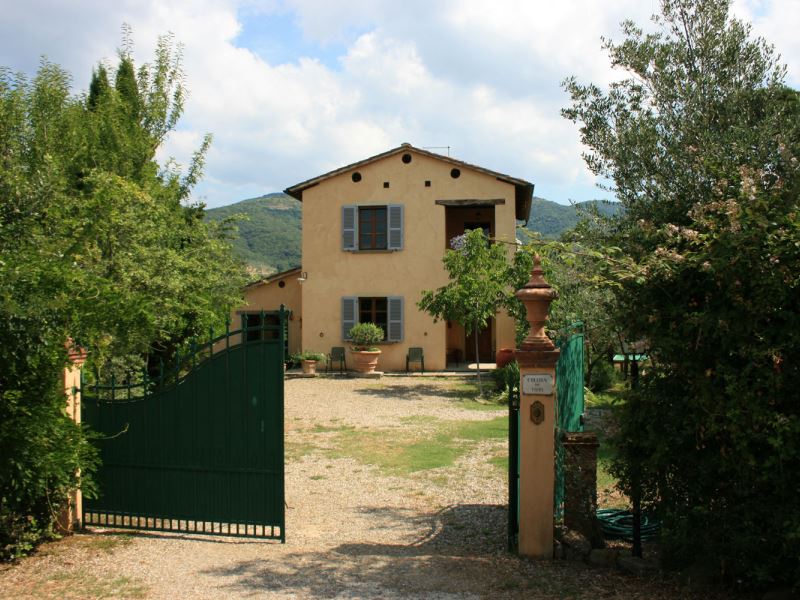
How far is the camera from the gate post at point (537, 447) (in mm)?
5453

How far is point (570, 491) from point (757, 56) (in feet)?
13.7

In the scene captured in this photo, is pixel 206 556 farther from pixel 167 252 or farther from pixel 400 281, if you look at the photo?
pixel 400 281

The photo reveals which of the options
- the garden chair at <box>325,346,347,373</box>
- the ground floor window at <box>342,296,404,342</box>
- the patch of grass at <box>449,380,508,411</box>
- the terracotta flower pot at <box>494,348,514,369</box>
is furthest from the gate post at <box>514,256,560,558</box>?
the garden chair at <box>325,346,347,373</box>

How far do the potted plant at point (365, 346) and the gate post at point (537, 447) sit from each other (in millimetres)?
15338

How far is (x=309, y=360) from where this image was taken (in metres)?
21.0

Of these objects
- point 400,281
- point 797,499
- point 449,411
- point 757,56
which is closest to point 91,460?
point 797,499

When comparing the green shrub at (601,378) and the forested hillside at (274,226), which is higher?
the forested hillside at (274,226)

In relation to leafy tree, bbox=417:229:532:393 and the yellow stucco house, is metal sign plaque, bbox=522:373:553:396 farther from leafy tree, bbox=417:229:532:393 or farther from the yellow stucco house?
the yellow stucco house

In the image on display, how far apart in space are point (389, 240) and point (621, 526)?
16357mm

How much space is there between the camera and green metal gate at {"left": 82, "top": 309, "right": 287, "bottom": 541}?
584 cm

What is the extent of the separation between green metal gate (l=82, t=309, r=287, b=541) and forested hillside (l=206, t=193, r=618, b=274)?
54.7 m

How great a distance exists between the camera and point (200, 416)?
598 centimetres

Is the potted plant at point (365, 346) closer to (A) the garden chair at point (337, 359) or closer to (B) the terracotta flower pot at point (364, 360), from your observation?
(B) the terracotta flower pot at point (364, 360)

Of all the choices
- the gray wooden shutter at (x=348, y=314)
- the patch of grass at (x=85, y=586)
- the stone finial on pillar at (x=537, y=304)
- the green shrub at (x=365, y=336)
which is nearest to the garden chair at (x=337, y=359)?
the gray wooden shutter at (x=348, y=314)
